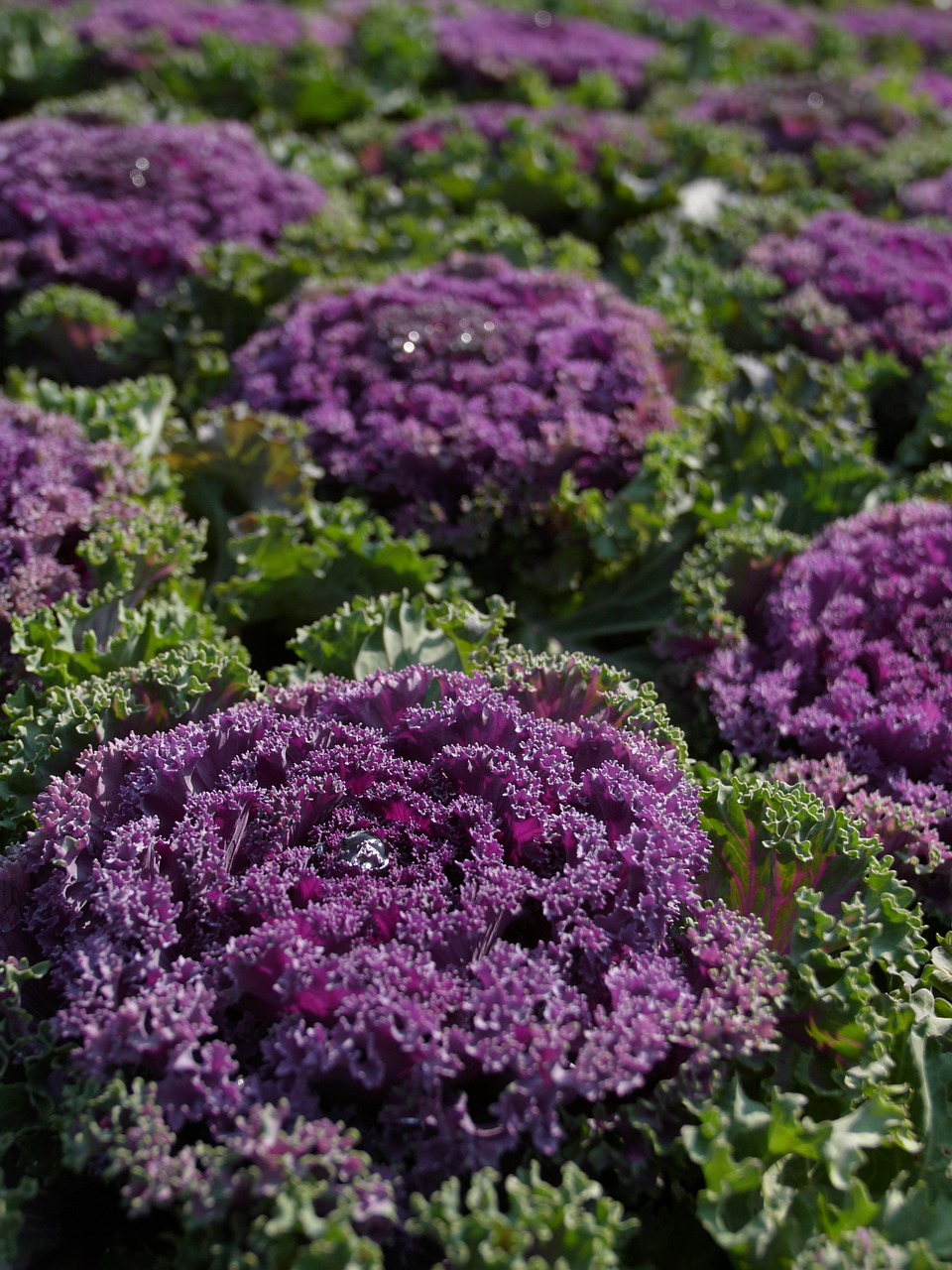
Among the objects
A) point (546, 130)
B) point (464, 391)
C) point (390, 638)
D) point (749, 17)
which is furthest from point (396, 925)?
point (749, 17)

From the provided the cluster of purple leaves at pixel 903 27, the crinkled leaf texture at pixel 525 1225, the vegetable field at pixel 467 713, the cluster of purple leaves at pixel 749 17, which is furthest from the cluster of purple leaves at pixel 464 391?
the cluster of purple leaves at pixel 903 27

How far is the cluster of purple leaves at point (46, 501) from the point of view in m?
3.29

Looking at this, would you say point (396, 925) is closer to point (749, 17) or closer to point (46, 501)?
point (46, 501)

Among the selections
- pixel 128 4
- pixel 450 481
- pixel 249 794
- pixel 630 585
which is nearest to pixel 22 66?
pixel 128 4

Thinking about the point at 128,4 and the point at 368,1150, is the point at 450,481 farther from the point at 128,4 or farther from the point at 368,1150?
the point at 128,4

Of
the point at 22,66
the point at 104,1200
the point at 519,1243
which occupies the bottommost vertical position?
the point at 104,1200

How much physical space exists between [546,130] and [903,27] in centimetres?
681

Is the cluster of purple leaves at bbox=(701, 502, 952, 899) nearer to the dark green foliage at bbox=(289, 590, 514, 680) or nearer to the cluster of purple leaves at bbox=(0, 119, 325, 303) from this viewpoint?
the dark green foliage at bbox=(289, 590, 514, 680)

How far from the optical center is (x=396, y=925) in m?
2.26

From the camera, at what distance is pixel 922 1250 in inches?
71.8

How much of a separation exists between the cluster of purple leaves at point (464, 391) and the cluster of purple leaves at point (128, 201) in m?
1.10

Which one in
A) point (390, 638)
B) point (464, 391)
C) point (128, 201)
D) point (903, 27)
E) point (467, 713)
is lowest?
point (390, 638)

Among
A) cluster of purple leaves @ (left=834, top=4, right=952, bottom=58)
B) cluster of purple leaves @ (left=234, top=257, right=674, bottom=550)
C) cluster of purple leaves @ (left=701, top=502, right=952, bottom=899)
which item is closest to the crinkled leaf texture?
cluster of purple leaves @ (left=701, top=502, right=952, bottom=899)

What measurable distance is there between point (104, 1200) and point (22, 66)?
8.19 metres
